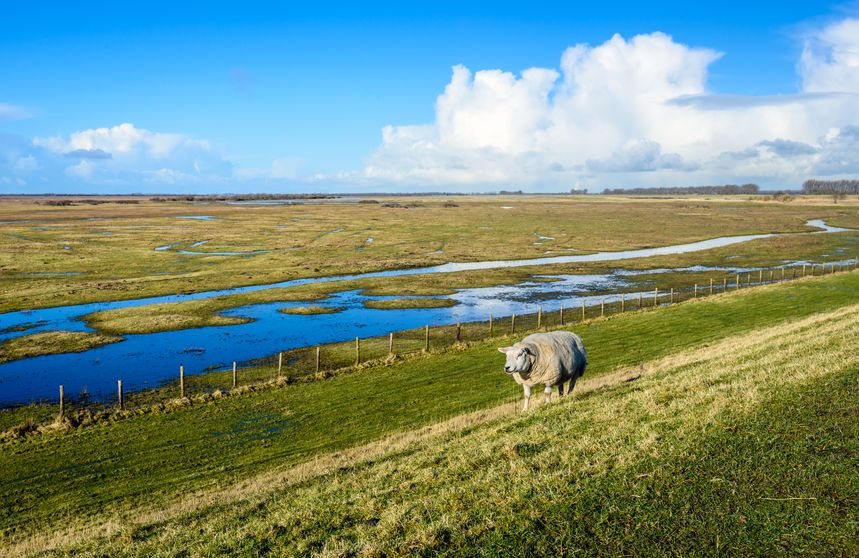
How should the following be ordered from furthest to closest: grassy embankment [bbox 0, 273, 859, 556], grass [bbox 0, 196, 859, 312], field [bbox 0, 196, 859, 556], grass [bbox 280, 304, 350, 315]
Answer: grass [bbox 0, 196, 859, 312] → grass [bbox 280, 304, 350, 315] → grassy embankment [bbox 0, 273, 859, 556] → field [bbox 0, 196, 859, 556]

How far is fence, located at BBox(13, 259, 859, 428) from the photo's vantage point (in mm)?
29078

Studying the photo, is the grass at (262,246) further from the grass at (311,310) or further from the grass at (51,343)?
the grass at (311,310)

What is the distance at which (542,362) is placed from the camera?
67.5ft

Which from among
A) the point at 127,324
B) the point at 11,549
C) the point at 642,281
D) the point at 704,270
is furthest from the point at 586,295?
the point at 11,549

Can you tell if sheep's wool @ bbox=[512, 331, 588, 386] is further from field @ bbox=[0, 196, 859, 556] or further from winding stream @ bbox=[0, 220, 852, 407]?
winding stream @ bbox=[0, 220, 852, 407]

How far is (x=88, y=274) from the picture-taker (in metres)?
67.6

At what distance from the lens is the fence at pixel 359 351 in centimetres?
2908

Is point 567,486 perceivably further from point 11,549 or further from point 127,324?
point 127,324

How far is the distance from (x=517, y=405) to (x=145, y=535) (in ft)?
44.9

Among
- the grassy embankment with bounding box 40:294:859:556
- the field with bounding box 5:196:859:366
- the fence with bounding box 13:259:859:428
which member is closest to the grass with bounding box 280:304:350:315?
the field with bounding box 5:196:859:366

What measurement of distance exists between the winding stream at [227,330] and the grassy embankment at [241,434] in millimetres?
8228

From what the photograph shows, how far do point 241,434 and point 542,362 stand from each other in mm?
12264

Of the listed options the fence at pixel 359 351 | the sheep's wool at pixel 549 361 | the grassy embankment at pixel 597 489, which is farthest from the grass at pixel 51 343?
the sheep's wool at pixel 549 361

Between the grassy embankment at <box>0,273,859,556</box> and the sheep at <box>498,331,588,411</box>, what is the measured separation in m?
2.47
